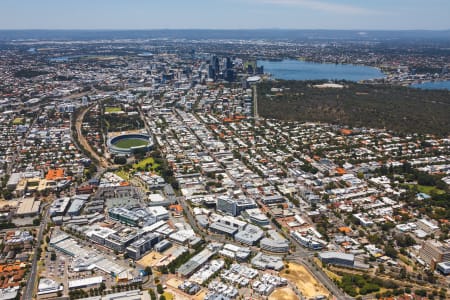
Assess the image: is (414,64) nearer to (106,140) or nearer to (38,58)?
(106,140)

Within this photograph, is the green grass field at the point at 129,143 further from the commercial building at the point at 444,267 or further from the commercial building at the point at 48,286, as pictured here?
the commercial building at the point at 444,267

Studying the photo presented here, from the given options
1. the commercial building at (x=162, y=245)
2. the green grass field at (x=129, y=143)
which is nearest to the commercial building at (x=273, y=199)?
the commercial building at (x=162, y=245)

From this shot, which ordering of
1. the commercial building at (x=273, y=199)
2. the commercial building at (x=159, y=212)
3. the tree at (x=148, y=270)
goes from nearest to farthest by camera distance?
the tree at (x=148, y=270), the commercial building at (x=159, y=212), the commercial building at (x=273, y=199)

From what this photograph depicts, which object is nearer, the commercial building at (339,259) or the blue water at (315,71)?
the commercial building at (339,259)

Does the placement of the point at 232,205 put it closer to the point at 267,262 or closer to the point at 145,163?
the point at 267,262

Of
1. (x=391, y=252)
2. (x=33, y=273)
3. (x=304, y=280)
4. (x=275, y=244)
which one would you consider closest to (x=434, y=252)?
(x=391, y=252)

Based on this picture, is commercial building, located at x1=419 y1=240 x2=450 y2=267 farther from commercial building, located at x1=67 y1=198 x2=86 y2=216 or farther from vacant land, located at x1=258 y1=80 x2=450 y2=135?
vacant land, located at x1=258 y1=80 x2=450 y2=135
